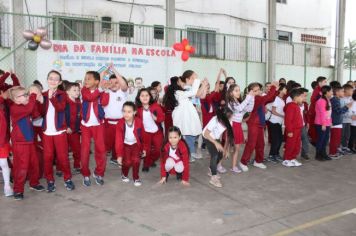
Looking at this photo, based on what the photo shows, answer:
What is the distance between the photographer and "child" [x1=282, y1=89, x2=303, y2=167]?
6.83 meters

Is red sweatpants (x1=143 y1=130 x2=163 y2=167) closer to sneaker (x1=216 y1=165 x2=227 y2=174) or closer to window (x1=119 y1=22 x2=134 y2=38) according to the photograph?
sneaker (x1=216 y1=165 x2=227 y2=174)

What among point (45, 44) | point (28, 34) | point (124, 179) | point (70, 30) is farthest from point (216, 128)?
point (70, 30)

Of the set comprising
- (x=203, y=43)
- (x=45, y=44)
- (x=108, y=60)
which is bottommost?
(x=108, y=60)

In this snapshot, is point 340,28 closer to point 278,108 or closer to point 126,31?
point 126,31

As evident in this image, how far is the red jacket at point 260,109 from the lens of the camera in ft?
21.3

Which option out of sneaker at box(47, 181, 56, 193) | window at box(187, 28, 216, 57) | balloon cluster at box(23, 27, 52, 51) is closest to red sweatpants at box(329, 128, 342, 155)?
sneaker at box(47, 181, 56, 193)

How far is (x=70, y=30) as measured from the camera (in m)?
9.50

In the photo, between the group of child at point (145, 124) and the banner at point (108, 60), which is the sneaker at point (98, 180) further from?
the banner at point (108, 60)

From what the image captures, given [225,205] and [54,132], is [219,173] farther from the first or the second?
[54,132]

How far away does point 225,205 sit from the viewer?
16.0 ft

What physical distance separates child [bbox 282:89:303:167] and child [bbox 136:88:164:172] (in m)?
2.17

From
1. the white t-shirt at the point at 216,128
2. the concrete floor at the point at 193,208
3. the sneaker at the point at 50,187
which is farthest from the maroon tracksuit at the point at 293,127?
the sneaker at the point at 50,187

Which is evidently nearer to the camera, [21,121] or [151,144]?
[21,121]

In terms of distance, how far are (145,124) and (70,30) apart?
14.6ft
